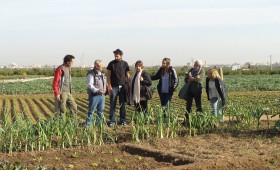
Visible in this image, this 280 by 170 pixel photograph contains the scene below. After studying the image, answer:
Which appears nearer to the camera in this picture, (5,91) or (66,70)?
(66,70)

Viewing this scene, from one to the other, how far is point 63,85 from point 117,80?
1.27 meters

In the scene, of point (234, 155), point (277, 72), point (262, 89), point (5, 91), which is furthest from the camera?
point (277, 72)

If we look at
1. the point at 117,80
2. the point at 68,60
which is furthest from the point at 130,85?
the point at 68,60

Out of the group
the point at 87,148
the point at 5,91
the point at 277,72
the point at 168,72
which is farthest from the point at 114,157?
the point at 277,72

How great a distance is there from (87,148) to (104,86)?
9.72ft

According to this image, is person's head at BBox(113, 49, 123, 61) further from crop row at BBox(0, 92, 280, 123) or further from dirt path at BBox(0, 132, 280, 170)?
dirt path at BBox(0, 132, 280, 170)

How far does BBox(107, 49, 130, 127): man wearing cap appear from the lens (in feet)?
33.7

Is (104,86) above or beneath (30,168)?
above

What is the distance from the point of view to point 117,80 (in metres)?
10.3

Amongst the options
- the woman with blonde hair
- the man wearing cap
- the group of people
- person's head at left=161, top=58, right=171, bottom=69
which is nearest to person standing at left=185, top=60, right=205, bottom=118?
the group of people

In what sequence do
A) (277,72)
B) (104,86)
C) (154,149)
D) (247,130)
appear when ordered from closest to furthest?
(154,149) < (247,130) < (104,86) < (277,72)

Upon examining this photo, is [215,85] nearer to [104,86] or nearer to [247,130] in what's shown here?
[247,130]

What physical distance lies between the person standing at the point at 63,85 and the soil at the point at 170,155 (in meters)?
1.88

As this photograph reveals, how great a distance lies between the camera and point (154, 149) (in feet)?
23.4
